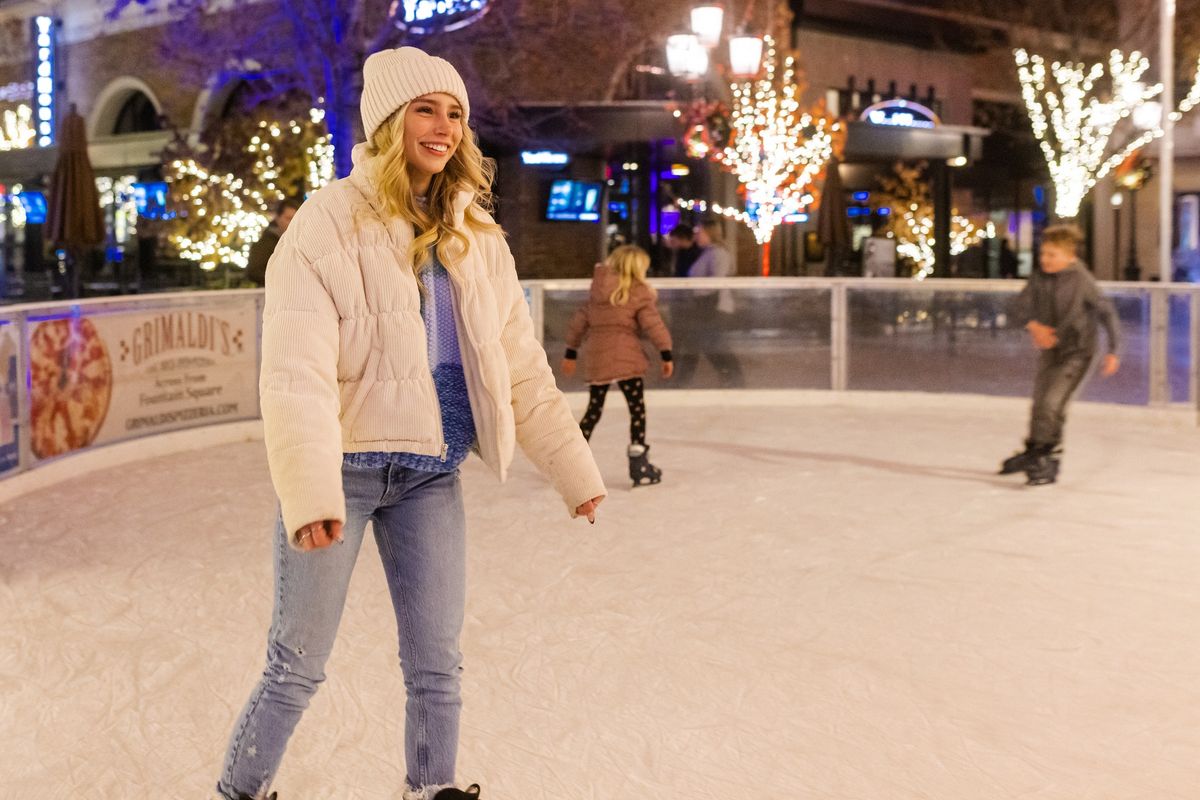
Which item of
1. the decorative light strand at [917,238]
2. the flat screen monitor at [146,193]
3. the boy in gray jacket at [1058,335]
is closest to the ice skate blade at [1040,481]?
the boy in gray jacket at [1058,335]

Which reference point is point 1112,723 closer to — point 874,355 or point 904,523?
point 904,523

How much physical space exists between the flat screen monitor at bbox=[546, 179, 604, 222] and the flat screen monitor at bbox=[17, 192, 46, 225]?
13.3m

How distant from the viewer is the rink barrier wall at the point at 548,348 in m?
8.31

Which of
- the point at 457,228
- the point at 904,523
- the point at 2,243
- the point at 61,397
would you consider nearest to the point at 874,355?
the point at 904,523

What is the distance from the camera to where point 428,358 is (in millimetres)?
2637

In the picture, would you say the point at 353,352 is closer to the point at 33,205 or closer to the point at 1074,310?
the point at 1074,310

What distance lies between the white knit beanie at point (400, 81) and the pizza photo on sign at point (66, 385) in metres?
6.08

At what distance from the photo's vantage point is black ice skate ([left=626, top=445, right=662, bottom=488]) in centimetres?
787

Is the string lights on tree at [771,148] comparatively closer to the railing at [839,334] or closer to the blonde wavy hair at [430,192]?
the railing at [839,334]

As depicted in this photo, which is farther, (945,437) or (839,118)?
(839,118)

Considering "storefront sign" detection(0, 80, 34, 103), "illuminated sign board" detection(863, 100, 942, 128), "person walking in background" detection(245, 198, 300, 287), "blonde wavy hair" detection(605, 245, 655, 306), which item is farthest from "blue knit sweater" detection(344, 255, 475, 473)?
"storefront sign" detection(0, 80, 34, 103)

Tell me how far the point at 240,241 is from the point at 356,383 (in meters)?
19.0

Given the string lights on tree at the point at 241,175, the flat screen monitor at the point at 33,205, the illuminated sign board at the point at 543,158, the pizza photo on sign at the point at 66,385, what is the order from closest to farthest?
1. the pizza photo on sign at the point at 66,385
2. the string lights on tree at the point at 241,175
3. the illuminated sign board at the point at 543,158
4. the flat screen monitor at the point at 33,205

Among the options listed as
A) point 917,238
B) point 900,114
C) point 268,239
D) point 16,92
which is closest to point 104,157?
point 16,92
